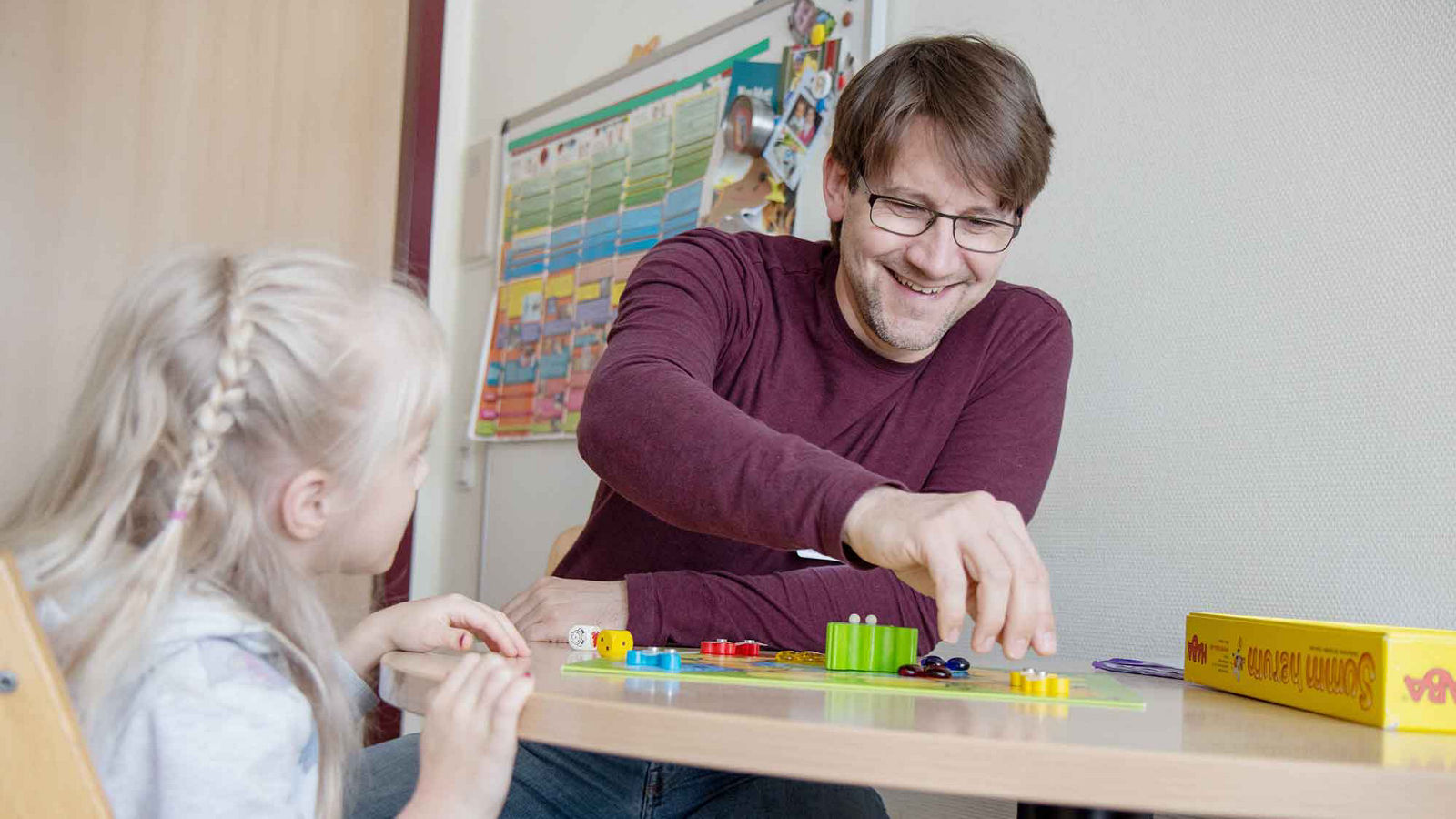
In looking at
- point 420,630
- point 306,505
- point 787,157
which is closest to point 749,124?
point 787,157

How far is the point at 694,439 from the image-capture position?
1.06 m

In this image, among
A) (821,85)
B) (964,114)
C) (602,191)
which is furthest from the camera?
(602,191)

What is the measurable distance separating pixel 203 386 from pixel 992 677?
1.98ft

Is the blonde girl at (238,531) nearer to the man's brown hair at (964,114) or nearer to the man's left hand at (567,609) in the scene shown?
the man's left hand at (567,609)

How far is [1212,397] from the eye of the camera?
5.26 ft

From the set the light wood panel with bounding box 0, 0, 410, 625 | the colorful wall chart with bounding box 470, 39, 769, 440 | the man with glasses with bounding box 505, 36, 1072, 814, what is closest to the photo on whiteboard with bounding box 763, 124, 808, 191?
the colorful wall chart with bounding box 470, 39, 769, 440

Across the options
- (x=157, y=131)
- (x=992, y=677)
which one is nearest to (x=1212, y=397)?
(x=992, y=677)

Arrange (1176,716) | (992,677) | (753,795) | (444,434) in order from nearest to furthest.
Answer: (1176,716) < (992,677) < (753,795) < (444,434)

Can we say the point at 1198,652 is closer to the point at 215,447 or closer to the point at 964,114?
the point at 964,114

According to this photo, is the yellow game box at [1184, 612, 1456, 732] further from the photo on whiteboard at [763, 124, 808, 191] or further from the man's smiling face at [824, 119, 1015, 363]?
the photo on whiteboard at [763, 124, 808, 191]

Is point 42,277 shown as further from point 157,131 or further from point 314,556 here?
point 314,556

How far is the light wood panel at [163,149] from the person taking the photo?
2.71m

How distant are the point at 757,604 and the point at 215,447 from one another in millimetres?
533

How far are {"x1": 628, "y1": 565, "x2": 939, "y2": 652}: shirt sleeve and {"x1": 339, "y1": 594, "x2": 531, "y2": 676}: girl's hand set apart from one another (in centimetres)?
14
